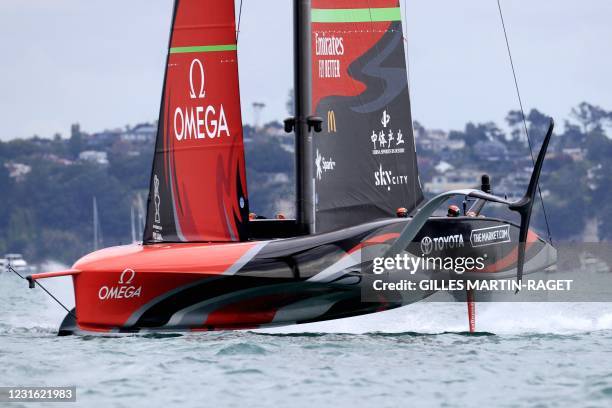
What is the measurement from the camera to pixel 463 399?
9.30 meters

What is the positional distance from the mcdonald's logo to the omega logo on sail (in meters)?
1.48

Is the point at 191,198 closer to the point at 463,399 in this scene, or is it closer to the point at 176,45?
the point at 176,45

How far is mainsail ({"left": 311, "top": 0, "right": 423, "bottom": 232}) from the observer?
1423 cm

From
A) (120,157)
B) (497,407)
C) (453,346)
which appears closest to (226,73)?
(453,346)

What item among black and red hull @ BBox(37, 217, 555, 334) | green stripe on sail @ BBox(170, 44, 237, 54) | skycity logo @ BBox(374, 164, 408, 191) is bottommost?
black and red hull @ BBox(37, 217, 555, 334)

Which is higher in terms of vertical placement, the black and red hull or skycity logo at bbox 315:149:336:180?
skycity logo at bbox 315:149:336:180

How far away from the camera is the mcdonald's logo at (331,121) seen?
46.8 feet

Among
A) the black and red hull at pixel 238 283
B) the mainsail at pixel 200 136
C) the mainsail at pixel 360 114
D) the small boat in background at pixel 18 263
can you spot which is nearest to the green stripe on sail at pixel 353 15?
the mainsail at pixel 360 114

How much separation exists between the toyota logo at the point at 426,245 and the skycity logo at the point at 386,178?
72.7 inches

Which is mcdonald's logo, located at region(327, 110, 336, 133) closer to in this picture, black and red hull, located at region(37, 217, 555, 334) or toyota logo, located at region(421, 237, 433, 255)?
black and red hull, located at region(37, 217, 555, 334)

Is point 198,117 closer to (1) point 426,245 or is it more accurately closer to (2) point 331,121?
(2) point 331,121
